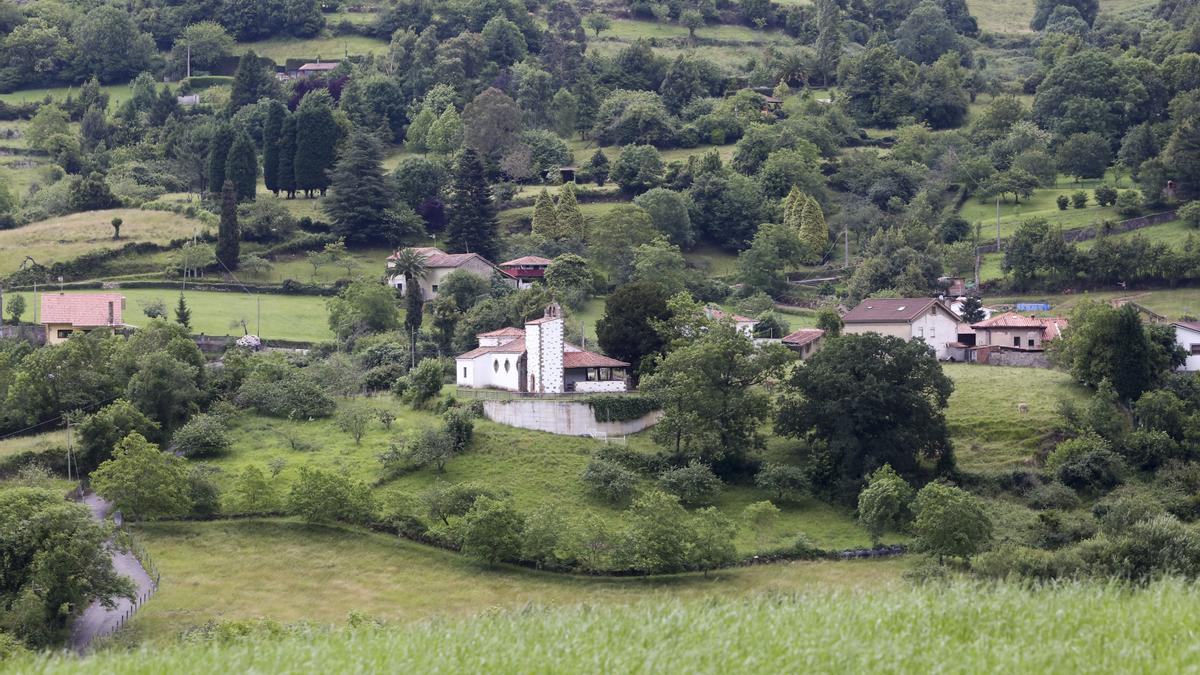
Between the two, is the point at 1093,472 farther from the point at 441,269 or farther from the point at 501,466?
the point at 441,269

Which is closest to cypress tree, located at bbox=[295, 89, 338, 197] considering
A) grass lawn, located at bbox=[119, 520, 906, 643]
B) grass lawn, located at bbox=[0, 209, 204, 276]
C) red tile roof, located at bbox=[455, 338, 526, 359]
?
grass lawn, located at bbox=[0, 209, 204, 276]

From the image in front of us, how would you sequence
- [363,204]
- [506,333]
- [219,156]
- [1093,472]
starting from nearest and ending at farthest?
[1093,472] → [506,333] → [363,204] → [219,156]

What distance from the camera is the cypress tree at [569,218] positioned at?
78.8 meters

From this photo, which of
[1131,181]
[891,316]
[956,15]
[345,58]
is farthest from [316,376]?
[956,15]

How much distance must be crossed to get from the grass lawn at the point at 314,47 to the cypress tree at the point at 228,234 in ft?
144

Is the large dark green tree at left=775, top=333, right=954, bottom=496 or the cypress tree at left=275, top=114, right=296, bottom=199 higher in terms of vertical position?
the cypress tree at left=275, top=114, right=296, bottom=199

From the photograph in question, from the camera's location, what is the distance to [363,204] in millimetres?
79188

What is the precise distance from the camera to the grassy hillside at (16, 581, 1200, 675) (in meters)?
17.5

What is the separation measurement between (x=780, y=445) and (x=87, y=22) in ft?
263

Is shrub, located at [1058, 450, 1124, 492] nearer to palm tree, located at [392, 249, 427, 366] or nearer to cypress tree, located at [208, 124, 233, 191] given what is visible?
palm tree, located at [392, 249, 427, 366]

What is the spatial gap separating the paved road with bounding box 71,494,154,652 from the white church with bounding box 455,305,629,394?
15.7 metres

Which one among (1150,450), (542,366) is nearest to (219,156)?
(542,366)

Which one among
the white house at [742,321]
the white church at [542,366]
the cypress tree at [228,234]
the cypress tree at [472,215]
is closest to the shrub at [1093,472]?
the white church at [542,366]

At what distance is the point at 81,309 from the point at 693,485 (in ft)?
91.0
